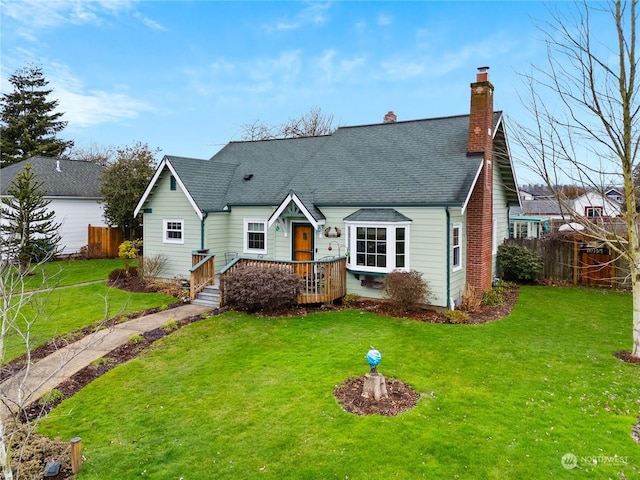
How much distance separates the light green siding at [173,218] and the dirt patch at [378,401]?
10.9m

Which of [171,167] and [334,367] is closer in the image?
[334,367]

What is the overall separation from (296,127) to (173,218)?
2576 centimetres

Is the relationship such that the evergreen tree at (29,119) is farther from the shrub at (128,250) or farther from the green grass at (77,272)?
the shrub at (128,250)

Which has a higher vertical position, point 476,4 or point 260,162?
point 476,4

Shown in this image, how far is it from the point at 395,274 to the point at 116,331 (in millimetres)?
8245

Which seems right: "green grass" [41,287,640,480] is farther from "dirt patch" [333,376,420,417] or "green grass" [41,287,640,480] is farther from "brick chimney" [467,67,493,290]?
"brick chimney" [467,67,493,290]

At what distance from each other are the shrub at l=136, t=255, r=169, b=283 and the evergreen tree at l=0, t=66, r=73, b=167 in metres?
31.7

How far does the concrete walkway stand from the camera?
7.38 meters

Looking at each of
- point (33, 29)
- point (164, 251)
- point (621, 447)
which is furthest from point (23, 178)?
point (621, 447)

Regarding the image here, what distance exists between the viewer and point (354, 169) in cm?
1588

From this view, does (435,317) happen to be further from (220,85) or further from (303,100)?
(303,100)

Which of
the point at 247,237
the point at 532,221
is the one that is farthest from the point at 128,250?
the point at 532,221

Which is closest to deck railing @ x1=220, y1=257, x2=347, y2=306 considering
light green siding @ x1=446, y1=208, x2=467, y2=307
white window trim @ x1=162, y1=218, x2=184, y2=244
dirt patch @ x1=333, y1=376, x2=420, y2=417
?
light green siding @ x1=446, y1=208, x2=467, y2=307

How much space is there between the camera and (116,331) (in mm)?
11172
